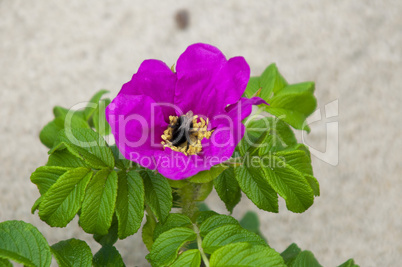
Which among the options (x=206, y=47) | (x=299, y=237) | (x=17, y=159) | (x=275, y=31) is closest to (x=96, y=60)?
(x=17, y=159)

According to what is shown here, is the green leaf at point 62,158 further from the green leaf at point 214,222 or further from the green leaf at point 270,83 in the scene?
the green leaf at point 270,83

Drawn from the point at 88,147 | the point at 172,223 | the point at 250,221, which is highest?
the point at 88,147

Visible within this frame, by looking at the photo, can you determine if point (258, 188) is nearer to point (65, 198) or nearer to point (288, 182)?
point (288, 182)

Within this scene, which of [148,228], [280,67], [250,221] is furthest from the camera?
[280,67]

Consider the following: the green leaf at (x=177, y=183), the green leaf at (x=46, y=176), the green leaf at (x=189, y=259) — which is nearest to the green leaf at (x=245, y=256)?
the green leaf at (x=189, y=259)

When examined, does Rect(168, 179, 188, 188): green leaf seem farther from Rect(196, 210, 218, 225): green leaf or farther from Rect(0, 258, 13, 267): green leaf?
Rect(0, 258, 13, 267): green leaf

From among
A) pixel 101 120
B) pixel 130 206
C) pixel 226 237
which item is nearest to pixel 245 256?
pixel 226 237

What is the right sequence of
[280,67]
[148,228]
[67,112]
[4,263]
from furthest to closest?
[280,67] < [67,112] < [148,228] < [4,263]
